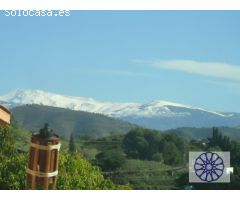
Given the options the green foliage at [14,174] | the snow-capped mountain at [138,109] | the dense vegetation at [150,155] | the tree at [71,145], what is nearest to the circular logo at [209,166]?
the dense vegetation at [150,155]

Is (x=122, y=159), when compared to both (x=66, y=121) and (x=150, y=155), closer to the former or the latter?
(x=150, y=155)

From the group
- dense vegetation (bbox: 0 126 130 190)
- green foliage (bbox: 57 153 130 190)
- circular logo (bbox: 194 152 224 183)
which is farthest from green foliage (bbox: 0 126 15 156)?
circular logo (bbox: 194 152 224 183)

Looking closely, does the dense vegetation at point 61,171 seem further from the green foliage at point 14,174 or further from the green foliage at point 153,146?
the green foliage at point 153,146

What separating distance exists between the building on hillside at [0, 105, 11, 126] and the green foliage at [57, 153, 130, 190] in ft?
2.52

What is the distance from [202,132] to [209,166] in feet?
1.74

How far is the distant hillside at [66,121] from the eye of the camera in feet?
44.8

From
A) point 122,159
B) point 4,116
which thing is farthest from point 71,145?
point 4,116

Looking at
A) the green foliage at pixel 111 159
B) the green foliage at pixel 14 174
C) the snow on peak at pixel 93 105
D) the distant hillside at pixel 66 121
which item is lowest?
the green foliage at pixel 14 174

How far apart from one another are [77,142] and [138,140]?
2.27 feet

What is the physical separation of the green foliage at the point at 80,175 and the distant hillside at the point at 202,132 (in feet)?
3.07

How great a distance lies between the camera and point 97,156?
1393cm

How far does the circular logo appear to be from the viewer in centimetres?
1353
